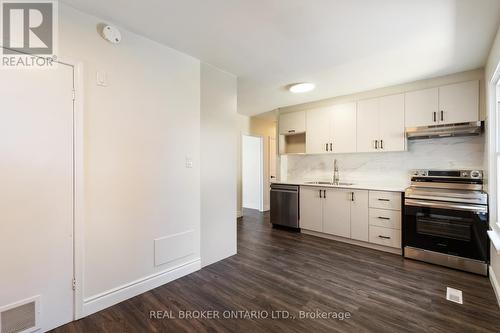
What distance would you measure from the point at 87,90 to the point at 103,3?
671 mm

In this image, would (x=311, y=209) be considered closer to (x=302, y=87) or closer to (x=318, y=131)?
(x=318, y=131)

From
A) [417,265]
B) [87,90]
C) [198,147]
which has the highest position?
[87,90]

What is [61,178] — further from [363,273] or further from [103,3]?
[363,273]

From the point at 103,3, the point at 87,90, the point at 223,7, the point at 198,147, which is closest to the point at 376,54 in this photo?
the point at 223,7

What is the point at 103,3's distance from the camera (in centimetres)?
174

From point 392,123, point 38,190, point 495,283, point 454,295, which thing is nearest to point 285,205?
point 392,123

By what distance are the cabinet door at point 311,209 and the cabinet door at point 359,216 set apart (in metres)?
0.53

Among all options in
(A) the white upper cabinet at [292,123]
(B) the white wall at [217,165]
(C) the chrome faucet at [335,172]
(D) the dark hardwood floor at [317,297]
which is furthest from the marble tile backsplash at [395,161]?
(B) the white wall at [217,165]

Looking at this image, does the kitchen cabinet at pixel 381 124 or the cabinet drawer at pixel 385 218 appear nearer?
the cabinet drawer at pixel 385 218

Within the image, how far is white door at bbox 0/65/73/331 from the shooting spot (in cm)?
153

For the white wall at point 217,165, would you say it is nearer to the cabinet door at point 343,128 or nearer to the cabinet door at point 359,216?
the cabinet door at point 359,216

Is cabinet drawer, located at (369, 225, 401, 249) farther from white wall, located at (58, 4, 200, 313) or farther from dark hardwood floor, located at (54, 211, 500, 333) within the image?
white wall, located at (58, 4, 200, 313)

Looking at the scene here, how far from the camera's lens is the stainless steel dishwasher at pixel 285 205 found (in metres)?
4.24

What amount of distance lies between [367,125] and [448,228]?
5.93 ft
